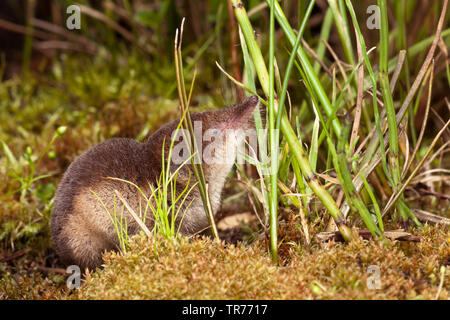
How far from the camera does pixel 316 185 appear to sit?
1.34m

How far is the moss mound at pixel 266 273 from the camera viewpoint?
1.18 m

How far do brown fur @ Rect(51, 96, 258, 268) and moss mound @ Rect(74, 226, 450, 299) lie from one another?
22 centimetres

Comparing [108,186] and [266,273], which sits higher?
[108,186]

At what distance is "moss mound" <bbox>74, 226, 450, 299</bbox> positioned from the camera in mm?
1185

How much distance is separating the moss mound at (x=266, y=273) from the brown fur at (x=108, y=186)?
0.22 metres

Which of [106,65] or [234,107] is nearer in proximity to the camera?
[234,107]

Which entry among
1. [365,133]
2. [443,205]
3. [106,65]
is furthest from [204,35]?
[443,205]

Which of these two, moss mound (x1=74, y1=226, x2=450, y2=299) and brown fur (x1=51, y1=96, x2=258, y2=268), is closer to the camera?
moss mound (x1=74, y1=226, x2=450, y2=299)

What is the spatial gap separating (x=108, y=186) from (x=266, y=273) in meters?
0.61

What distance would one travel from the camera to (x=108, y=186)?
156 cm

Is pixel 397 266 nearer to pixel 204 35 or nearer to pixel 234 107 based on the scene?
pixel 234 107
